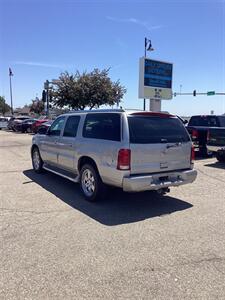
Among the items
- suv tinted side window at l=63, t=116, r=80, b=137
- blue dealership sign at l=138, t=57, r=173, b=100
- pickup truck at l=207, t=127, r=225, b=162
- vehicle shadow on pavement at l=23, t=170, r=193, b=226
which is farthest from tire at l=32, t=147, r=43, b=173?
blue dealership sign at l=138, t=57, r=173, b=100

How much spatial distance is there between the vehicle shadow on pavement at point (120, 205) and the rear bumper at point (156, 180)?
1.55ft

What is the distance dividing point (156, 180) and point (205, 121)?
9.16 metres

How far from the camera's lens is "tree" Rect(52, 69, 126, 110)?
124 feet

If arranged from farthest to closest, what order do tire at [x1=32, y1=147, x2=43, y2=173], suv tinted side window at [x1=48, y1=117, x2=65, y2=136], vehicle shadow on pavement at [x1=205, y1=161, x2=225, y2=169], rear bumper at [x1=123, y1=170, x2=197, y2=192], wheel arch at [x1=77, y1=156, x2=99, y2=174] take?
vehicle shadow on pavement at [x1=205, y1=161, x2=225, y2=169]
tire at [x1=32, y1=147, x2=43, y2=173]
suv tinted side window at [x1=48, y1=117, x2=65, y2=136]
wheel arch at [x1=77, y1=156, x2=99, y2=174]
rear bumper at [x1=123, y1=170, x2=197, y2=192]

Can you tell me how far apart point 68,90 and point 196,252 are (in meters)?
35.7

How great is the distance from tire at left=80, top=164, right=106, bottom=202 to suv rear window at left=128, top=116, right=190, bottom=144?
1.16 meters

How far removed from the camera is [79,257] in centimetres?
382

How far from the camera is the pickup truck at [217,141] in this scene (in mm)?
10852

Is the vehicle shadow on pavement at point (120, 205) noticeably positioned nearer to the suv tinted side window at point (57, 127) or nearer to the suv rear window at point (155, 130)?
the suv rear window at point (155, 130)

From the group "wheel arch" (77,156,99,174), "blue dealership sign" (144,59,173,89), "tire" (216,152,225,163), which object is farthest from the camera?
"blue dealership sign" (144,59,173,89)

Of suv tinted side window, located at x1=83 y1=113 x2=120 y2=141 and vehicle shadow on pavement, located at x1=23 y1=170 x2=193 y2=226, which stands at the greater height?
suv tinted side window, located at x1=83 y1=113 x2=120 y2=141

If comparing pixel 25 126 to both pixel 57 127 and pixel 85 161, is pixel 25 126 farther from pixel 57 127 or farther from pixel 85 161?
pixel 85 161

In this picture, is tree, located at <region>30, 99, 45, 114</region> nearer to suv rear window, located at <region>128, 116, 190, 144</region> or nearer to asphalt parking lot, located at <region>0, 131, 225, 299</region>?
asphalt parking lot, located at <region>0, 131, 225, 299</region>

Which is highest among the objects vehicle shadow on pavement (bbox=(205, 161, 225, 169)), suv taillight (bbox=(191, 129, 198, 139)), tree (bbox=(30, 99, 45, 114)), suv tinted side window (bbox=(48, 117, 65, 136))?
tree (bbox=(30, 99, 45, 114))
